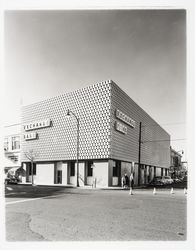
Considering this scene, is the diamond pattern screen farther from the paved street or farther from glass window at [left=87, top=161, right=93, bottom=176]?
the paved street

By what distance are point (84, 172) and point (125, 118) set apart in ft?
28.5

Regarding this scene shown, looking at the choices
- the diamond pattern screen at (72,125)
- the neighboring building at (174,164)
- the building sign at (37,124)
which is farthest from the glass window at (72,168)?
the neighboring building at (174,164)

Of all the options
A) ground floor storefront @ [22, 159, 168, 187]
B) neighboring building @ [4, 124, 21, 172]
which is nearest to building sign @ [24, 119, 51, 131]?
neighboring building @ [4, 124, 21, 172]

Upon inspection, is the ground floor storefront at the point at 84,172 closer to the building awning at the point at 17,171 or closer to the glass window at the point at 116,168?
the glass window at the point at 116,168

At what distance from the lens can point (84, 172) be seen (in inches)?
1330

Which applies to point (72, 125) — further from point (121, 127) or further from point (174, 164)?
point (174, 164)

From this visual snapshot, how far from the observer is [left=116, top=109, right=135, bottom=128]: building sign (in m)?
33.2

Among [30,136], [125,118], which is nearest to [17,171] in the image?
[30,136]

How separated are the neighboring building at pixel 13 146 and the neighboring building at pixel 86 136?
89.6 inches

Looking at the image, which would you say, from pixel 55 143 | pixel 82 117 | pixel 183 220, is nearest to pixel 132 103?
pixel 82 117

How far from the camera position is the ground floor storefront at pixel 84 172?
104 ft

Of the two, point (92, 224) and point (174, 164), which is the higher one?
point (92, 224)

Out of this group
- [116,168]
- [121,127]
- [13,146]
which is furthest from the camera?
[13,146]

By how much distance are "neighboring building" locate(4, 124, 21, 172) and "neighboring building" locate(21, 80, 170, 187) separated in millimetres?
2276
